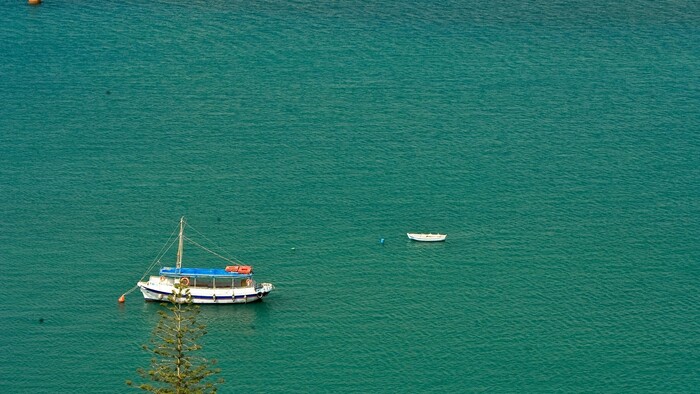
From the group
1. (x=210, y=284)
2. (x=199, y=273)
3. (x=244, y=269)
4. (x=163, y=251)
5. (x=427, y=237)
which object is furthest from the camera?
(x=427, y=237)

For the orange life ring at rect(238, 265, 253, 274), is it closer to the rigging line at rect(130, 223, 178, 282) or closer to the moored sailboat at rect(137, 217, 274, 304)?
the moored sailboat at rect(137, 217, 274, 304)

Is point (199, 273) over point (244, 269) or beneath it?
beneath

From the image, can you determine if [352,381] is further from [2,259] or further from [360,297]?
[2,259]

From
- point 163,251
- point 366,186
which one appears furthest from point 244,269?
point 366,186

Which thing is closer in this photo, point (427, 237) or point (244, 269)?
point (244, 269)

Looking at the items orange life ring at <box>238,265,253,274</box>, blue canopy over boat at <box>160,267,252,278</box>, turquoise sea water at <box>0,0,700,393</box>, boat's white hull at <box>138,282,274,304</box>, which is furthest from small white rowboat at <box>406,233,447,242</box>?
blue canopy over boat at <box>160,267,252,278</box>

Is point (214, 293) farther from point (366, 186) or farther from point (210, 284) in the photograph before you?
point (366, 186)

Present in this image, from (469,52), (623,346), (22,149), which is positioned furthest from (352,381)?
(469,52)

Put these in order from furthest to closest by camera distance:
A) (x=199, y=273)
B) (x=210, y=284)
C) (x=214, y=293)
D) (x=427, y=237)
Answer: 1. (x=427, y=237)
2. (x=210, y=284)
3. (x=214, y=293)
4. (x=199, y=273)
